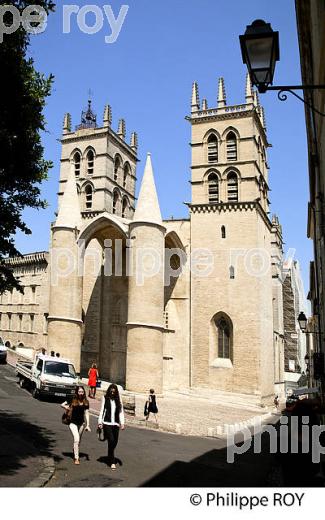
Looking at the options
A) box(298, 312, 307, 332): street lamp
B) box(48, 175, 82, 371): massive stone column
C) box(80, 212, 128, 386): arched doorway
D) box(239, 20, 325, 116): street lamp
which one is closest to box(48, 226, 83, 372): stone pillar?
box(48, 175, 82, 371): massive stone column

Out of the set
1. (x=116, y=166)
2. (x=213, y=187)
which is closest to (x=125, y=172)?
(x=116, y=166)

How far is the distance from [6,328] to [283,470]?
3457 cm

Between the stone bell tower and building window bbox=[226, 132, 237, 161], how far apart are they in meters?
0.05

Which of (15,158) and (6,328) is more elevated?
(15,158)

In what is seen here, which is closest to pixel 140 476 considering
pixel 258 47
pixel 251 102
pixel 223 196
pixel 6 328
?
pixel 258 47

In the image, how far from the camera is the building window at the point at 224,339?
2708 cm

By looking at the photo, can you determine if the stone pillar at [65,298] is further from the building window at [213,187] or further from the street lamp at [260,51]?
the street lamp at [260,51]

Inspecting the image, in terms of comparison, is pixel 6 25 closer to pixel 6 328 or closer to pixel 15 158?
pixel 15 158

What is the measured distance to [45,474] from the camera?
269 inches

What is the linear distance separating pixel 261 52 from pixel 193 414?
16.7 m

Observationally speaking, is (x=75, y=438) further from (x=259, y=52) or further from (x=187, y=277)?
(x=187, y=277)

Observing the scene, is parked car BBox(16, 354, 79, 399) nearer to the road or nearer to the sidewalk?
the sidewalk

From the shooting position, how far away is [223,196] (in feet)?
94.9
